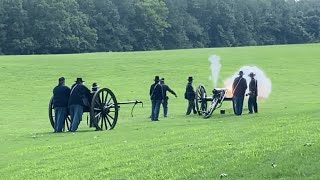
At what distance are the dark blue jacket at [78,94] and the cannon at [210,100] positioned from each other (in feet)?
20.6

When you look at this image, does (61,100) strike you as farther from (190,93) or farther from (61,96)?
(190,93)

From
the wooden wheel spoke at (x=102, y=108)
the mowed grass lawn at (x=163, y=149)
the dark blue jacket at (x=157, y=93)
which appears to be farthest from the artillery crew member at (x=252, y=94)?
the wooden wheel spoke at (x=102, y=108)

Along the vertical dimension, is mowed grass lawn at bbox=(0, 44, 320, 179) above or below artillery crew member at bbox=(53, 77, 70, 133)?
below

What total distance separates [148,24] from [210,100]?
3794 inches

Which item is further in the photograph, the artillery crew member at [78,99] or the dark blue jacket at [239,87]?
the dark blue jacket at [239,87]

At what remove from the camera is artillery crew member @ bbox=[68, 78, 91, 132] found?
69.8ft

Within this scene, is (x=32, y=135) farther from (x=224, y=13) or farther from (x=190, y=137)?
(x=224, y=13)

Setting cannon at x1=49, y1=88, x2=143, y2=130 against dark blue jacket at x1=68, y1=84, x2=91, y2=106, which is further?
dark blue jacket at x1=68, y1=84, x2=91, y2=106

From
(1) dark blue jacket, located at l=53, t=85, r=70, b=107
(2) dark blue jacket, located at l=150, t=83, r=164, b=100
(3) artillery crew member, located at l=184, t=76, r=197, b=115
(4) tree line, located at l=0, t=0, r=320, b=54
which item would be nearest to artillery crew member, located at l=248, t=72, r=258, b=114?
(3) artillery crew member, located at l=184, t=76, r=197, b=115

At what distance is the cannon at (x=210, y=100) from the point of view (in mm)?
26753

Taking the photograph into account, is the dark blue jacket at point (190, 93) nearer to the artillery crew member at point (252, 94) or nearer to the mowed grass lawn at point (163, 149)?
the mowed grass lawn at point (163, 149)

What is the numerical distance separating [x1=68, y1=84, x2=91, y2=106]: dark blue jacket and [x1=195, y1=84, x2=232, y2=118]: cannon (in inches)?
247

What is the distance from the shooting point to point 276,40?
137625 mm

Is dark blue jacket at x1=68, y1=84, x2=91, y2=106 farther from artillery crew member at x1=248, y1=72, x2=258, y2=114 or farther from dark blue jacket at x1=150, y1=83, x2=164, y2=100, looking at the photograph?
artillery crew member at x1=248, y1=72, x2=258, y2=114
